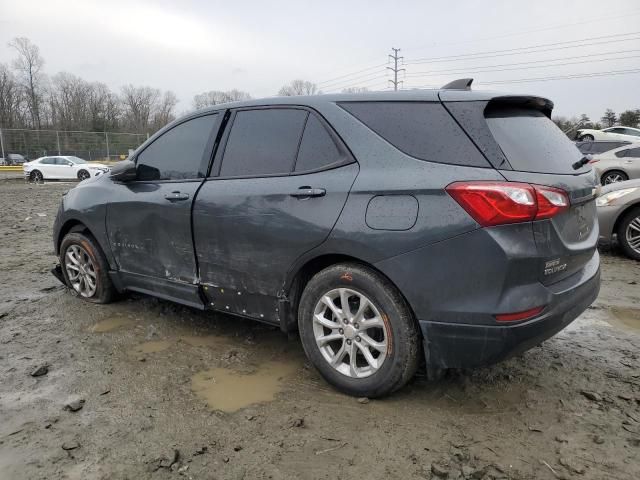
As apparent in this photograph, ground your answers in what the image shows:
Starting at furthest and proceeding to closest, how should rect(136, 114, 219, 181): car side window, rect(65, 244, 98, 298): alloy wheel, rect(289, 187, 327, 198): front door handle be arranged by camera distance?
rect(65, 244, 98, 298): alloy wheel → rect(136, 114, 219, 181): car side window → rect(289, 187, 327, 198): front door handle

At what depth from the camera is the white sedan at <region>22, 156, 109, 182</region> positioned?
997 inches

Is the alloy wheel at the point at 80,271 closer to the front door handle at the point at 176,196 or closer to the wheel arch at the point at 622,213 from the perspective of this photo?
the front door handle at the point at 176,196

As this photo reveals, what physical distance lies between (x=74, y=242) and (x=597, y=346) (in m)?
4.45

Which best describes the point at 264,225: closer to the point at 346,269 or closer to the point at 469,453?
the point at 346,269

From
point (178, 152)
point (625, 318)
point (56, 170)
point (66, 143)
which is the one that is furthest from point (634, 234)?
point (66, 143)

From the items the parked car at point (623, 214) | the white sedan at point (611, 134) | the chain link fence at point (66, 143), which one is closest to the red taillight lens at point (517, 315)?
the parked car at point (623, 214)

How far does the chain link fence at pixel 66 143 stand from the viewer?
1220 inches

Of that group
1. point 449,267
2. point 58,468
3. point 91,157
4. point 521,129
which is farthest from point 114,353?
point 91,157

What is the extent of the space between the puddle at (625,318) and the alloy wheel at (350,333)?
2480 millimetres

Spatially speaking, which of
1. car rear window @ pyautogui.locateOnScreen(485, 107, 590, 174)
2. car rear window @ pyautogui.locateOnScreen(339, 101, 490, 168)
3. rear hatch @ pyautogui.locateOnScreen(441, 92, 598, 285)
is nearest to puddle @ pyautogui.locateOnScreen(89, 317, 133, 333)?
car rear window @ pyautogui.locateOnScreen(339, 101, 490, 168)

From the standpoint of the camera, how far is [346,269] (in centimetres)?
274

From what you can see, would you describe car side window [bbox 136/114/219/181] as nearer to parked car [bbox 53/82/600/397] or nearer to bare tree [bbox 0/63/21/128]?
parked car [bbox 53/82/600/397]

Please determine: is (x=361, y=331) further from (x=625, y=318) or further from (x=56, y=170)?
(x=56, y=170)

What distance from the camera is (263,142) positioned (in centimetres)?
329
